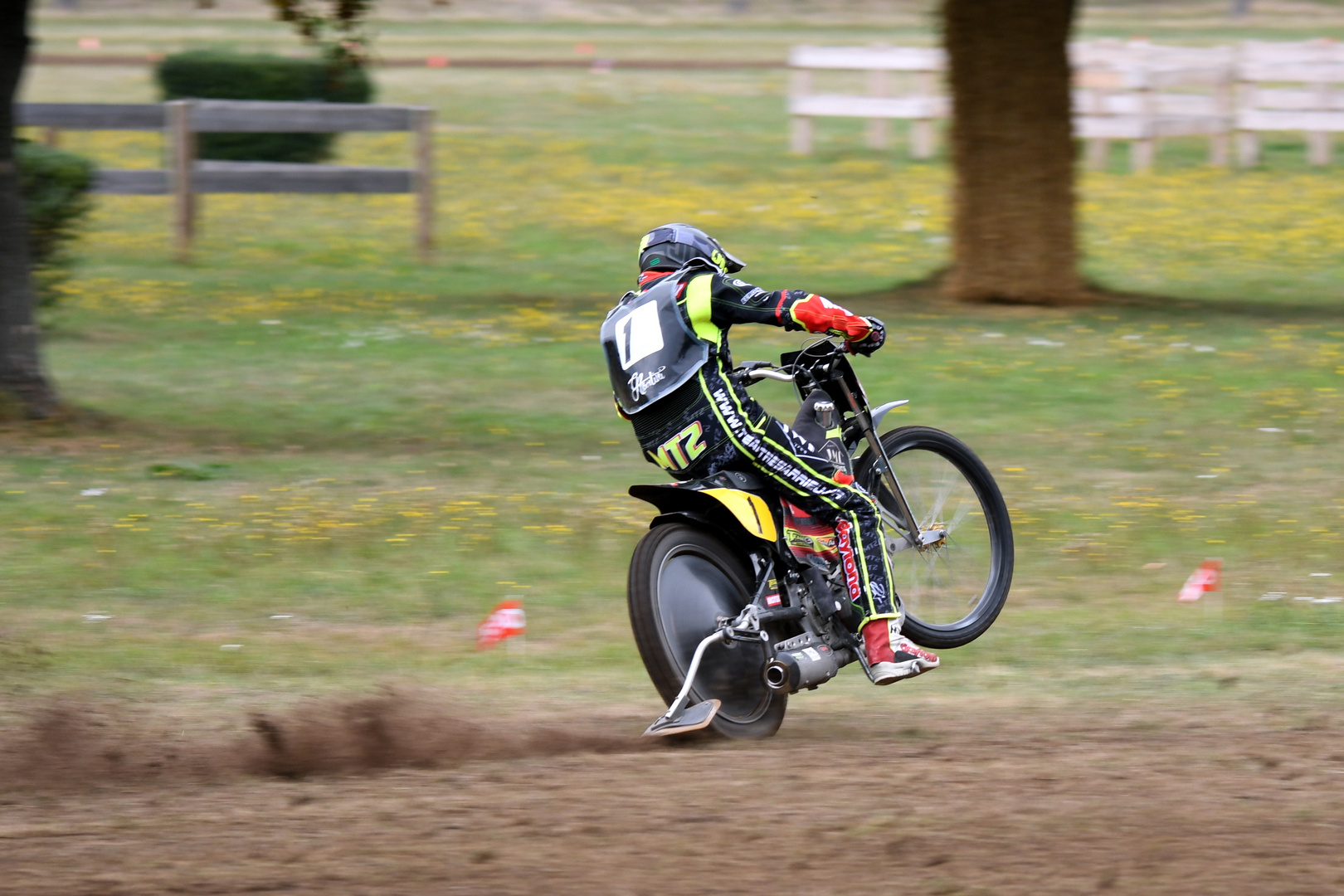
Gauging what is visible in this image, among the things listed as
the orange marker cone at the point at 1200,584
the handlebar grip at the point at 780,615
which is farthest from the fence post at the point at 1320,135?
the handlebar grip at the point at 780,615

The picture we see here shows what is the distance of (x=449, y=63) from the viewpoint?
39.6 m

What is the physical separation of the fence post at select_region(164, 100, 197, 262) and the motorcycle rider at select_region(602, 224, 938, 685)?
531 inches

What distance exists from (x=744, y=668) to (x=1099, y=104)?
68.7 ft

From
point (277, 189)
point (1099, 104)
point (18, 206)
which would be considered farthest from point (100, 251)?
point (1099, 104)

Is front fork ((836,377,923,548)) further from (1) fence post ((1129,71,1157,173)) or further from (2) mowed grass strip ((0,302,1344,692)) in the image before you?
(1) fence post ((1129,71,1157,173))

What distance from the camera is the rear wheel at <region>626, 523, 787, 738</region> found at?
6.29m

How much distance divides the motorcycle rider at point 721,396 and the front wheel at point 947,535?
0.48m

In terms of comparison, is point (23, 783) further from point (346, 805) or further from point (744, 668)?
point (744, 668)

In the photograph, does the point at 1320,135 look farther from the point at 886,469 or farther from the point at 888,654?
the point at 888,654

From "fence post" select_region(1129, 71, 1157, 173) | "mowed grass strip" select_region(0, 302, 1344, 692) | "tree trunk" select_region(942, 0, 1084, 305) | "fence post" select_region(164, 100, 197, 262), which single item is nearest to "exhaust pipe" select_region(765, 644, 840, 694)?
"mowed grass strip" select_region(0, 302, 1344, 692)

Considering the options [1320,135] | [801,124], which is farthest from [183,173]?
[1320,135]

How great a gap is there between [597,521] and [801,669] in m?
3.61

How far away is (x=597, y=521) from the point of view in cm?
997

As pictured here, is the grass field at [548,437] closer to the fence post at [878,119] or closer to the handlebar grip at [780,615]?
the handlebar grip at [780,615]
